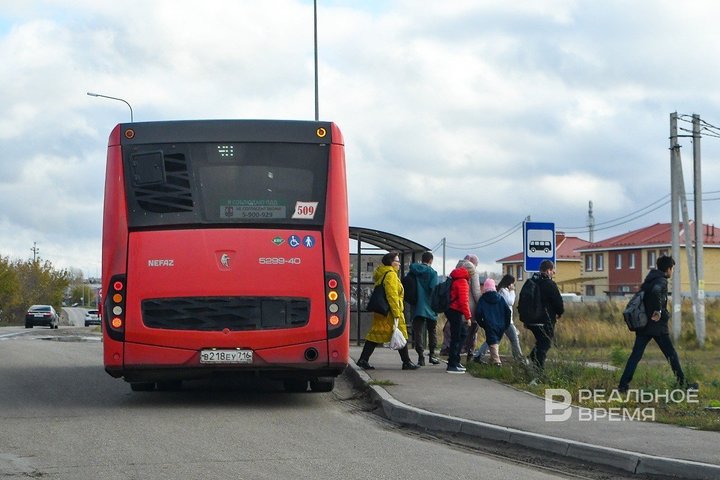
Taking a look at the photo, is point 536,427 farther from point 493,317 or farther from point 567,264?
point 567,264

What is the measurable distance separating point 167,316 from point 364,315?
11.9 meters

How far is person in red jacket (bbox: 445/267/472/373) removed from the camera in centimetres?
1733

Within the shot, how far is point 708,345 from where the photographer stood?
109 ft

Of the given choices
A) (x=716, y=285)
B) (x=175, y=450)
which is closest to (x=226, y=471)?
(x=175, y=450)

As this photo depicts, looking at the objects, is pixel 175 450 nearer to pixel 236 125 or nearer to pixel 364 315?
pixel 236 125

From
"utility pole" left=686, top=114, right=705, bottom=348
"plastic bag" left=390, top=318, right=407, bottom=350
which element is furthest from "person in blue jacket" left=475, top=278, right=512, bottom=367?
"utility pole" left=686, top=114, right=705, bottom=348

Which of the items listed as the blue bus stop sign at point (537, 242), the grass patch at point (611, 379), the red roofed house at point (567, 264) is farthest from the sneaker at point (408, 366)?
the red roofed house at point (567, 264)

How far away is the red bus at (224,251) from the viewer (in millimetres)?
12984

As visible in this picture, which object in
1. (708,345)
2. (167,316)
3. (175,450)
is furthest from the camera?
(708,345)

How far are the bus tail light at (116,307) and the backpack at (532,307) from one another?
564 centimetres

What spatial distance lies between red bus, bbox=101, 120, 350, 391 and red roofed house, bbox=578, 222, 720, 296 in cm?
7025

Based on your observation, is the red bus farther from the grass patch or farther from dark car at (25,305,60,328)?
dark car at (25,305,60,328)

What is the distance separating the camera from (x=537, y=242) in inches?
755

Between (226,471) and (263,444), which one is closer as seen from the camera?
(226,471)
